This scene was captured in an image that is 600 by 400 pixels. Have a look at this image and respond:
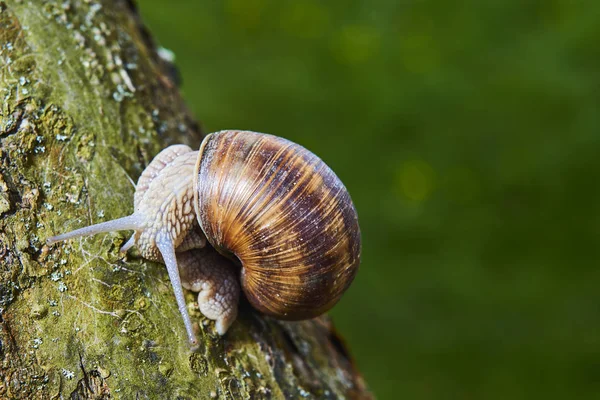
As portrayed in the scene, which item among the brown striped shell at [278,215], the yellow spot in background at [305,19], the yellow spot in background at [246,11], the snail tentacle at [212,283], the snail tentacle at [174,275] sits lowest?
the yellow spot in background at [246,11]

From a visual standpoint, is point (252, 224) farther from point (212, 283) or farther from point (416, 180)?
point (416, 180)

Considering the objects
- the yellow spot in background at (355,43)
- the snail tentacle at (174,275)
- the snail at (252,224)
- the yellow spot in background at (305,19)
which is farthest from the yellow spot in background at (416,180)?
the snail tentacle at (174,275)

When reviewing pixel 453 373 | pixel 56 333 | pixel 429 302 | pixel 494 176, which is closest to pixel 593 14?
pixel 494 176

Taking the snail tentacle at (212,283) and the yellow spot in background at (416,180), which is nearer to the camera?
the snail tentacle at (212,283)

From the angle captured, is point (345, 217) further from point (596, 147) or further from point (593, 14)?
point (593, 14)

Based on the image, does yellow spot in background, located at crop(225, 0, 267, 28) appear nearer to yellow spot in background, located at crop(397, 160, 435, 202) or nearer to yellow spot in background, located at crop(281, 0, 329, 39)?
yellow spot in background, located at crop(281, 0, 329, 39)

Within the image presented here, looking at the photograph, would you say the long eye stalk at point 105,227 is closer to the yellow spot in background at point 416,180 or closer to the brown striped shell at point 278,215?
the brown striped shell at point 278,215
